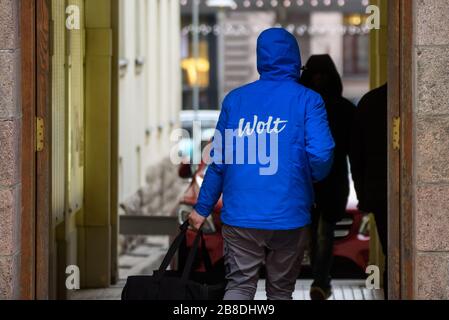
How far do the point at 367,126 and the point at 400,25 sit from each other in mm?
1516

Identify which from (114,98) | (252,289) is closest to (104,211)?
(114,98)

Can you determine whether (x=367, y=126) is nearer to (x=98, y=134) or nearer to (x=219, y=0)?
(x=98, y=134)

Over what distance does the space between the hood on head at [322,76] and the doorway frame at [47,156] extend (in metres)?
2.06

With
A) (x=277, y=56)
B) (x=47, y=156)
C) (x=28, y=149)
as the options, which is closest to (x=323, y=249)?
(x=277, y=56)

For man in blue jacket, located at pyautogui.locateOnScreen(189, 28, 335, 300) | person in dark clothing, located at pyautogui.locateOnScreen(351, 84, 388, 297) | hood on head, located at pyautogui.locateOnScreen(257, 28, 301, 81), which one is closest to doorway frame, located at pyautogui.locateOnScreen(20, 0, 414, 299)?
man in blue jacket, located at pyautogui.locateOnScreen(189, 28, 335, 300)

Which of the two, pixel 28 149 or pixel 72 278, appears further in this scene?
pixel 72 278

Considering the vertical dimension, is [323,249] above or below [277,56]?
below

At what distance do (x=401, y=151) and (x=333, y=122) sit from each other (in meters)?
2.24

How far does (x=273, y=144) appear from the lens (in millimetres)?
6172

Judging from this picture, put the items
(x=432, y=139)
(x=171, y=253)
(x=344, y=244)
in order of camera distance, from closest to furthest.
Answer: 1. (x=432, y=139)
2. (x=171, y=253)
3. (x=344, y=244)

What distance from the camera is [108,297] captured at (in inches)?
371

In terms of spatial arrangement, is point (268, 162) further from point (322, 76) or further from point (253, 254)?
point (322, 76)

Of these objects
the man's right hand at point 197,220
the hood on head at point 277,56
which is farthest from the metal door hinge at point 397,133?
the man's right hand at point 197,220

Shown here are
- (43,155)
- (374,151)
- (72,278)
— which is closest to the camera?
(43,155)
